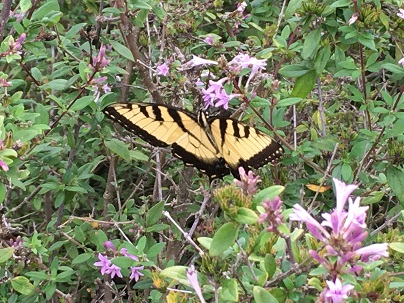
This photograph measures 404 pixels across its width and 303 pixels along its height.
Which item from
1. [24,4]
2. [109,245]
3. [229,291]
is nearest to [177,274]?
[229,291]

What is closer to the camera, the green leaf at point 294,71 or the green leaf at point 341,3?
the green leaf at point 341,3

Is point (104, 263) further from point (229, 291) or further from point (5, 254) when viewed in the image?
point (229, 291)

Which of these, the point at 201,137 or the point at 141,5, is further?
the point at 201,137

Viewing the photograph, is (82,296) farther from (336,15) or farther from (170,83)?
(336,15)

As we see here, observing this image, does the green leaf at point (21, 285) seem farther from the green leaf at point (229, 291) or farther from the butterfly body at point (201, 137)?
the green leaf at point (229, 291)

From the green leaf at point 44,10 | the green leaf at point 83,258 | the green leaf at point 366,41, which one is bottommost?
the green leaf at point 83,258

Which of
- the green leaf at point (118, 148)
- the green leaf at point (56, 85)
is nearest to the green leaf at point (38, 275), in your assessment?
the green leaf at point (118, 148)

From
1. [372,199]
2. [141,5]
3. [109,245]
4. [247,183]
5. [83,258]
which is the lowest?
[83,258]
